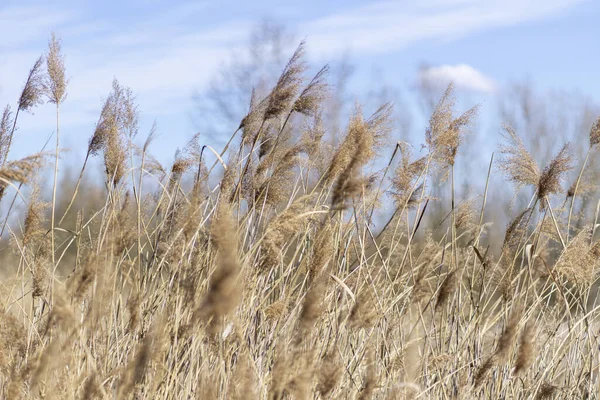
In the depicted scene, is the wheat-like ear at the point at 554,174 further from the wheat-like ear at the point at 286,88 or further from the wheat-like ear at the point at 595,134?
the wheat-like ear at the point at 286,88

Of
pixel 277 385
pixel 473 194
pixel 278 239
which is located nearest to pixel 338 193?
pixel 278 239

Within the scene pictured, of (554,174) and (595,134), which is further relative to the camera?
(595,134)

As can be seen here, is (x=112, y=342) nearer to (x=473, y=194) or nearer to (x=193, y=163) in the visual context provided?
(x=193, y=163)

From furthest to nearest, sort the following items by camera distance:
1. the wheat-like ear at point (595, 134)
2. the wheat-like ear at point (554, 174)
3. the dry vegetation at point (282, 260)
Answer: the wheat-like ear at point (595, 134) < the wheat-like ear at point (554, 174) < the dry vegetation at point (282, 260)

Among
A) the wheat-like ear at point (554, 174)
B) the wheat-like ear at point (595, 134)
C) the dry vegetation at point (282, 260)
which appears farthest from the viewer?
the wheat-like ear at point (595, 134)

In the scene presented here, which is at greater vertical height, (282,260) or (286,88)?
(286,88)

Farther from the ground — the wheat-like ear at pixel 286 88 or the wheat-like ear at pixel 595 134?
the wheat-like ear at pixel 286 88

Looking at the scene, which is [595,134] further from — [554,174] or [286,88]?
[286,88]

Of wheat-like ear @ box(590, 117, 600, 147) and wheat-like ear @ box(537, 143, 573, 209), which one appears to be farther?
wheat-like ear @ box(590, 117, 600, 147)

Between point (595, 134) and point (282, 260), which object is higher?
point (595, 134)

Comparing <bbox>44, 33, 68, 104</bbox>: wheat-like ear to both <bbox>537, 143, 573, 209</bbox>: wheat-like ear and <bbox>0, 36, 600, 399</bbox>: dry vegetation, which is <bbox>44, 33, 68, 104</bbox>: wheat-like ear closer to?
<bbox>0, 36, 600, 399</bbox>: dry vegetation

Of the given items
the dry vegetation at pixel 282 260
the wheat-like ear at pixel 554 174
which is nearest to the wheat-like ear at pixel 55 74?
the dry vegetation at pixel 282 260

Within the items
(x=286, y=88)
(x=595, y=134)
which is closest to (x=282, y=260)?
(x=286, y=88)

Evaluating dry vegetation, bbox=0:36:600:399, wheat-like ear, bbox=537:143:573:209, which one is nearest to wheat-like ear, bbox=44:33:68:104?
dry vegetation, bbox=0:36:600:399
